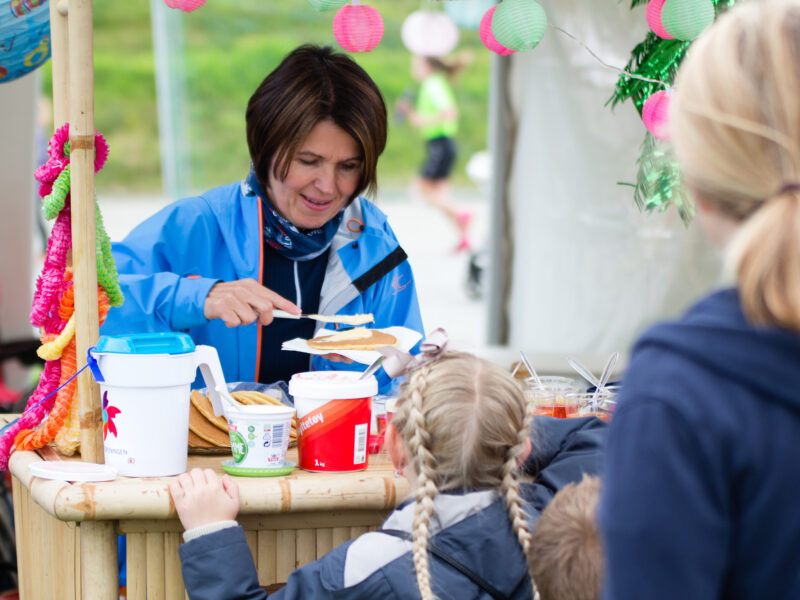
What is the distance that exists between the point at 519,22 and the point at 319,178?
0.57 metres

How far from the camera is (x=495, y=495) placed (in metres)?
1.28

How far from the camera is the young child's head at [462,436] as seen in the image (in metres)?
1.24

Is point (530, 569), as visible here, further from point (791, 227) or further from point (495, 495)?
point (791, 227)

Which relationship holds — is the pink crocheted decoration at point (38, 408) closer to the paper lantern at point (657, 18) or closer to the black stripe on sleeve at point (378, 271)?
the black stripe on sleeve at point (378, 271)

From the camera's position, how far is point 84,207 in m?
1.49

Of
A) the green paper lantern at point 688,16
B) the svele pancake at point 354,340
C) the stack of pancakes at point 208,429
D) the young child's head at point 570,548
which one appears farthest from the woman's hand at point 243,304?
the green paper lantern at point 688,16

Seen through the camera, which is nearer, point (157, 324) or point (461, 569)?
point (461, 569)

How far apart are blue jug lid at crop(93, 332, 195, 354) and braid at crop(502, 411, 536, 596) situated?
21.8 inches

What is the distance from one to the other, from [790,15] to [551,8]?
11.3 ft

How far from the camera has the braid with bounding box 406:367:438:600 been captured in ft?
3.98

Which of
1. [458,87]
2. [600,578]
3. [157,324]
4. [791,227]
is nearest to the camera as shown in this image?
[791,227]

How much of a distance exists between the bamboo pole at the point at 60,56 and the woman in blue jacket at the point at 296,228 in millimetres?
519

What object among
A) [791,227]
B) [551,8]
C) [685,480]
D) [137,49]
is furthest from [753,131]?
[137,49]

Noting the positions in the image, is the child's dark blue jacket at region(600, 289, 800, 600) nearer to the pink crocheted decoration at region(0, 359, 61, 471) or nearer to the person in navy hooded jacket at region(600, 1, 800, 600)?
the person in navy hooded jacket at region(600, 1, 800, 600)
